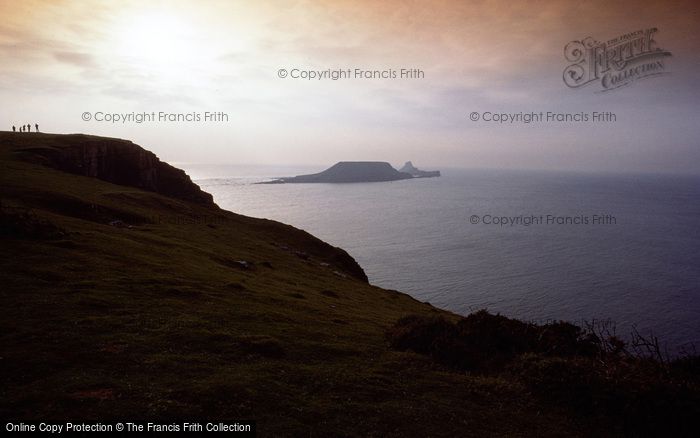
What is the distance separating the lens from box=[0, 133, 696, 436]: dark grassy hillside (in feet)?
48.5

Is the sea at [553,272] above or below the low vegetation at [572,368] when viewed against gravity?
below

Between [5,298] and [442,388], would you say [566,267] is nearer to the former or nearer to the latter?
[442,388]

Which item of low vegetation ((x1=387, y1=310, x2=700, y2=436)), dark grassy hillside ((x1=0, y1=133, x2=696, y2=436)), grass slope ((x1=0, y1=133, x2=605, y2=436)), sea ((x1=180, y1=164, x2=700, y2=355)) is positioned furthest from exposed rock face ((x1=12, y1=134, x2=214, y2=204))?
low vegetation ((x1=387, y1=310, x2=700, y2=436))

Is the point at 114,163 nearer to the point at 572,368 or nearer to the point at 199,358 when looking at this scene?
the point at 199,358

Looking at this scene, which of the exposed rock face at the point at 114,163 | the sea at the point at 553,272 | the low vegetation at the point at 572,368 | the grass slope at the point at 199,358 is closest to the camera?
the grass slope at the point at 199,358

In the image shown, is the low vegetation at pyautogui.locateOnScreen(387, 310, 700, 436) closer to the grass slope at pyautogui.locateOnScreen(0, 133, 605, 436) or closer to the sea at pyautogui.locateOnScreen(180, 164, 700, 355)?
the grass slope at pyautogui.locateOnScreen(0, 133, 605, 436)

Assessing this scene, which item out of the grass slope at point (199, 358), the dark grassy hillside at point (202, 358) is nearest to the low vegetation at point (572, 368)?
the dark grassy hillside at point (202, 358)

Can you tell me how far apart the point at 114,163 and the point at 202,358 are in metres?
91.3

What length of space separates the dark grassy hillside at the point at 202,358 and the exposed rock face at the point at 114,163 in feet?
175

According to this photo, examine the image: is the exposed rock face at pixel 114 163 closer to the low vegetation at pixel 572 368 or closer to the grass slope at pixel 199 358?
the grass slope at pixel 199 358

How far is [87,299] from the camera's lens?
914 inches

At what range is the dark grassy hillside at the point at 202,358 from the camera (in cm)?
1478

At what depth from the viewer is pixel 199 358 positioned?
18.8 meters

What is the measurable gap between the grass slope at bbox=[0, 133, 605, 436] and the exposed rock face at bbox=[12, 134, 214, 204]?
181 ft
